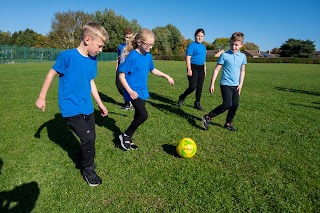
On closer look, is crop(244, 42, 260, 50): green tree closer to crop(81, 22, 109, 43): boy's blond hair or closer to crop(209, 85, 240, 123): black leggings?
crop(209, 85, 240, 123): black leggings

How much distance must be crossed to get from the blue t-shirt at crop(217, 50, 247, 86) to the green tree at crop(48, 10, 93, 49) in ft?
231

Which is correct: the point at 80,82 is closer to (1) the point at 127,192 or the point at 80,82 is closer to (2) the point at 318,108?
(1) the point at 127,192

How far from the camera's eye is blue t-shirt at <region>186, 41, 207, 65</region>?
7.80 metres

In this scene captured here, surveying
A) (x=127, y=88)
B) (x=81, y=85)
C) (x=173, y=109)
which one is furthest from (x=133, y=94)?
(x=173, y=109)

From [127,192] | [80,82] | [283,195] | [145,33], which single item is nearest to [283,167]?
[283,195]

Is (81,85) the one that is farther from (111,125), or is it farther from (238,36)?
(238,36)

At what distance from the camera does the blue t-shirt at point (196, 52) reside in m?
7.80

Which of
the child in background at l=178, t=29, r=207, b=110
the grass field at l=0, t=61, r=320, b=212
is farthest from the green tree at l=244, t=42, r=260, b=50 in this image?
the grass field at l=0, t=61, r=320, b=212

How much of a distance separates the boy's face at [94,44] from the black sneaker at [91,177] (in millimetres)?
1598

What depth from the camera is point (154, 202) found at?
10.6ft

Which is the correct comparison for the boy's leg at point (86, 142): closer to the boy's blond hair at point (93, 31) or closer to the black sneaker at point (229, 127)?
the boy's blond hair at point (93, 31)

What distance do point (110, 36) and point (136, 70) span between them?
6559cm

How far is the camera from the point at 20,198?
3221 mm

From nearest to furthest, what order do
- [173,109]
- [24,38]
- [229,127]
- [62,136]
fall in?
[62,136]
[229,127]
[173,109]
[24,38]
